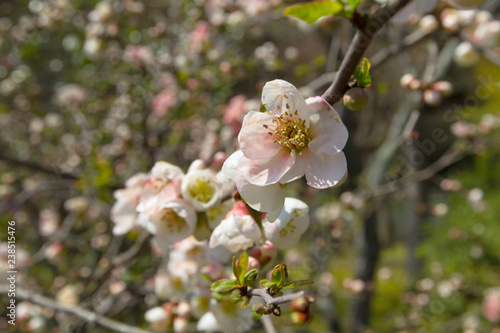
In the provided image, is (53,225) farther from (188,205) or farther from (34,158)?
(188,205)

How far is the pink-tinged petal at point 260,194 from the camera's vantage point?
21.9 inches

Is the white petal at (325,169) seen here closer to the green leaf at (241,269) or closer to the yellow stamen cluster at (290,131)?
the yellow stamen cluster at (290,131)

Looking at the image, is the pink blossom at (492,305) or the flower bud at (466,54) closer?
the flower bud at (466,54)

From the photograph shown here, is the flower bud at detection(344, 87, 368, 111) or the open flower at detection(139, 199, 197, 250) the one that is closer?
the flower bud at detection(344, 87, 368, 111)

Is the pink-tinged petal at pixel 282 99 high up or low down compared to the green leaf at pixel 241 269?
up

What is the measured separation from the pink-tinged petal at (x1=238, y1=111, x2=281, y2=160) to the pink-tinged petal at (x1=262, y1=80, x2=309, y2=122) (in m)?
0.02

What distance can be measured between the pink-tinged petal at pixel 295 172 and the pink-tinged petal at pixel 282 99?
2.3 inches

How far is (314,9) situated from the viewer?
0.51 m

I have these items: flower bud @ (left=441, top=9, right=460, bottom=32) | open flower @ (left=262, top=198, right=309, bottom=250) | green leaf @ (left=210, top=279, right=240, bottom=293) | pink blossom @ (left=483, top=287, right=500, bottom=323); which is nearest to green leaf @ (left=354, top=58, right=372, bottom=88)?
open flower @ (left=262, top=198, right=309, bottom=250)

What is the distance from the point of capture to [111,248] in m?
2.01

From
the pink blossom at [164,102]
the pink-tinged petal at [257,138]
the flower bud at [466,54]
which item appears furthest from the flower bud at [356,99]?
the pink blossom at [164,102]

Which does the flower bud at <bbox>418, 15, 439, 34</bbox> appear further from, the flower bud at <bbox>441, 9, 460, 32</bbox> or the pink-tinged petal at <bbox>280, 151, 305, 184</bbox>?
the pink-tinged petal at <bbox>280, 151, 305, 184</bbox>

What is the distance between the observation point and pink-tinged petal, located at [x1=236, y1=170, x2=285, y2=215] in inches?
21.9

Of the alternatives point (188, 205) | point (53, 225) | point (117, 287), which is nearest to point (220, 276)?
point (188, 205)
